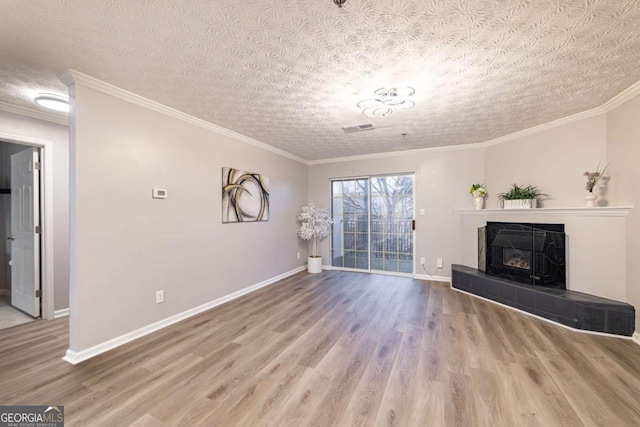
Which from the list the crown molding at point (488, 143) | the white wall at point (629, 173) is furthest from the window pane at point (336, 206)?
the white wall at point (629, 173)

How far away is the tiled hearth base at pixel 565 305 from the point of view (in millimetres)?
2561

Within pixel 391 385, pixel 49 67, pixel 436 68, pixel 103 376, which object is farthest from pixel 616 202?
pixel 49 67

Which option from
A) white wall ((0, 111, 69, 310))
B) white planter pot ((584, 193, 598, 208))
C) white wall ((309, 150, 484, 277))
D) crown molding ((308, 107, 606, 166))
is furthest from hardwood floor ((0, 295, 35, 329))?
white planter pot ((584, 193, 598, 208))

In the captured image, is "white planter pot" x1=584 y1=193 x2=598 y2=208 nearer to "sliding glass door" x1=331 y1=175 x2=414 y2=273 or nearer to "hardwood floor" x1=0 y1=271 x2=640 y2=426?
"hardwood floor" x1=0 y1=271 x2=640 y2=426

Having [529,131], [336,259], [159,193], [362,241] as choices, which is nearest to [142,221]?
[159,193]

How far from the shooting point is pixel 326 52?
1.88 meters

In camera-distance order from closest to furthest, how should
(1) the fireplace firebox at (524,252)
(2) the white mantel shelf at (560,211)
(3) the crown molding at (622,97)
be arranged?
(3) the crown molding at (622,97) → (2) the white mantel shelf at (560,211) → (1) the fireplace firebox at (524,252)

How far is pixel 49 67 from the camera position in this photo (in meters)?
2.06

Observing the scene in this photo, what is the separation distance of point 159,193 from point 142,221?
348mm

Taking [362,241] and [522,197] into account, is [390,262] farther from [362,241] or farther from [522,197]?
[522,197]

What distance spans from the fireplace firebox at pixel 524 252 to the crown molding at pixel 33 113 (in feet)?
20.0

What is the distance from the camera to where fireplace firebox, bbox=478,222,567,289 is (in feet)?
10.6

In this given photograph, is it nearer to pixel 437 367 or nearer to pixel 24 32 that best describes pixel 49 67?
pixel 24 32

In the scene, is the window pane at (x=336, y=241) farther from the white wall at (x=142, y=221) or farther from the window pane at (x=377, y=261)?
the white wall at (x=142, y=221)
